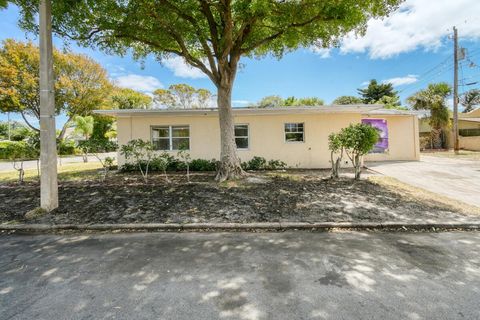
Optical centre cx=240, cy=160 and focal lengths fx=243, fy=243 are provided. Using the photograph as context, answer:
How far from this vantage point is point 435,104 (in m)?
20.4

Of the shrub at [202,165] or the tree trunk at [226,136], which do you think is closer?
the tree trunk at [226,136]

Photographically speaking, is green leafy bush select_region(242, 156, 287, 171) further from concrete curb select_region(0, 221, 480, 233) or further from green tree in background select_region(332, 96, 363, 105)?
green tree in background select_region(332, 96, 363, 105)

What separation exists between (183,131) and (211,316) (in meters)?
10.8

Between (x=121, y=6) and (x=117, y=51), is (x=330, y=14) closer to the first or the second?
(x=121, y=6)

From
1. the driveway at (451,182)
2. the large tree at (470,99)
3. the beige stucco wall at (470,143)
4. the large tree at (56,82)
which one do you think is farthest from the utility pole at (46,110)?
the large tree at (470,99)

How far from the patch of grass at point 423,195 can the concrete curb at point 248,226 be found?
1.05m

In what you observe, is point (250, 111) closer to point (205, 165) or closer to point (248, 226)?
point (205, 165)

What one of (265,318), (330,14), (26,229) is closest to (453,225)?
(265,318)

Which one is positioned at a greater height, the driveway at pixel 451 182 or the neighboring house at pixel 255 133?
the neighboring house at pixel 255 133

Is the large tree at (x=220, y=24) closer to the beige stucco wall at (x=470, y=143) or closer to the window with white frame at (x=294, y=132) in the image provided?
the window with white frame at (x=294, y=132)

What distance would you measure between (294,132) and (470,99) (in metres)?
46.0

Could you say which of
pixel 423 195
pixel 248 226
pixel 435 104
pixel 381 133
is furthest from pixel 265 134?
pixel 435 104

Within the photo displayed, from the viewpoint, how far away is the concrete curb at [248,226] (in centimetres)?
435

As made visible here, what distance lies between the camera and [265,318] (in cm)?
209
